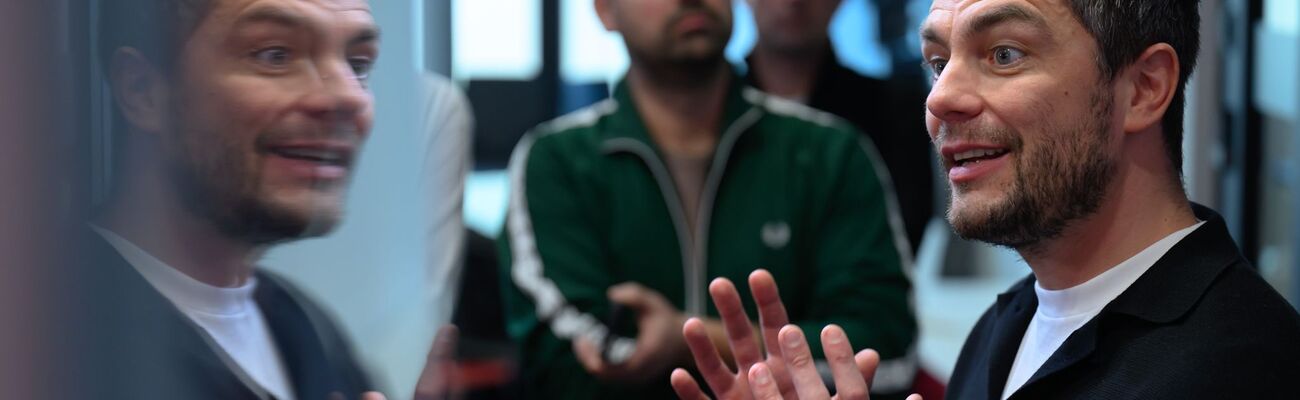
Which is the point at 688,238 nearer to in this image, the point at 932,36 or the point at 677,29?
the point at 677,29

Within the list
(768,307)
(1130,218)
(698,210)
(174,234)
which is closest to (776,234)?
(698,210)

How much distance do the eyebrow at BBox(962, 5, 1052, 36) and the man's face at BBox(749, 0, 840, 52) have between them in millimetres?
1331

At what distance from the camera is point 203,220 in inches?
32.2

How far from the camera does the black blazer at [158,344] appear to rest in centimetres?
66

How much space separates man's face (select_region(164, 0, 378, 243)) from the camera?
828mm

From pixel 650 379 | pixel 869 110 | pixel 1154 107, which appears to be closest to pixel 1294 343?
pixel 1154 107

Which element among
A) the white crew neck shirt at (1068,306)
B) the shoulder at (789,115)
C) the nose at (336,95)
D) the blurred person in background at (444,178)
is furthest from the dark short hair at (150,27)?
the shoulder at (789,115)

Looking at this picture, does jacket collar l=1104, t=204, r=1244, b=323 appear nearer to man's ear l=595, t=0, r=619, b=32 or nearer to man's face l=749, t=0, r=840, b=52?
man's ear l=595, t=0, r=619, b=32

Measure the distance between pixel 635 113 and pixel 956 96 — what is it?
1.06m

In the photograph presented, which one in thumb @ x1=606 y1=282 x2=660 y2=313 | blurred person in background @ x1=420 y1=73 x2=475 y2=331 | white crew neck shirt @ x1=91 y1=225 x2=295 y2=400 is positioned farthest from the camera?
thumb @ x1=606 y1=282 x2=660 y2=313

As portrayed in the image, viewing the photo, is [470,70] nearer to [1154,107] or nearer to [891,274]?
[891,274]

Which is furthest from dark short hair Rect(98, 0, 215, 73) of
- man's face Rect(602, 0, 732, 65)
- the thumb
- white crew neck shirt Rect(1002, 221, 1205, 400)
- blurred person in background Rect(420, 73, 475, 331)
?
man's face Rect(602, 0, 732, 65)

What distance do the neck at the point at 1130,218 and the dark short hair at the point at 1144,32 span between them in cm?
3

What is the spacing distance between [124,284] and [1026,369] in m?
0.95
